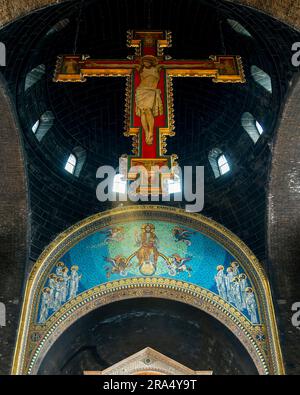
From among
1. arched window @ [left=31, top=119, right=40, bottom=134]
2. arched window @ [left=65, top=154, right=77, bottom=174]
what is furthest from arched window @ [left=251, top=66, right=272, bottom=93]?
arched window @ [left=31, top=119, right=40, bottom=134]

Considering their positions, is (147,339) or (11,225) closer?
(11,225)

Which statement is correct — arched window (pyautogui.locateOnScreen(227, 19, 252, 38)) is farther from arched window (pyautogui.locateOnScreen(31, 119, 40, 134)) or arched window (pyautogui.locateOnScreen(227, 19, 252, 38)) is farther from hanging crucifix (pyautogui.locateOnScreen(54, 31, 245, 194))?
arched window (pyautogui.locateOnScreen(31, 119, 40, 134))

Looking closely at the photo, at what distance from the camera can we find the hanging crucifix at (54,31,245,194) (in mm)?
9477

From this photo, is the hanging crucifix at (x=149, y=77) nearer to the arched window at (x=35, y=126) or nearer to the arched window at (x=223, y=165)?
the arched window at (x=35, y=126)

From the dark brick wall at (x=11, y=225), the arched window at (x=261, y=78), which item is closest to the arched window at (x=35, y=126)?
the dark brick wall at (x=11, y=225)

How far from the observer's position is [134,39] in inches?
408

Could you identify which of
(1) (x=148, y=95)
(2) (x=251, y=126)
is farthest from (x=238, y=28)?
(1) (x=148, y=95)

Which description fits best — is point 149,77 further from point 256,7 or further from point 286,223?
point 286,223

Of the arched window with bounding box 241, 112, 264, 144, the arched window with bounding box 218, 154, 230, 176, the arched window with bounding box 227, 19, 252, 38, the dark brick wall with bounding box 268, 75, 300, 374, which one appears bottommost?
the dark brick wall with bounding box 268, 75, 300, 374

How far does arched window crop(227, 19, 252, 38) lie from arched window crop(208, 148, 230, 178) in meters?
3.30

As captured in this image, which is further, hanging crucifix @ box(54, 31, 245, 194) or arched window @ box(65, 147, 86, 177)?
arched window @ box(65, 147, 86, 177)

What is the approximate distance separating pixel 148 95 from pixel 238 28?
2.89 metres

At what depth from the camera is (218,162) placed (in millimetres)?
13797

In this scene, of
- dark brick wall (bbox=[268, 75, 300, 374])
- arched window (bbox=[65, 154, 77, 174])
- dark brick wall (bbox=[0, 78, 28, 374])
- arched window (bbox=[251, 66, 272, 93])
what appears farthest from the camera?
arched window (bbox=[65, 154, 77, 174])
